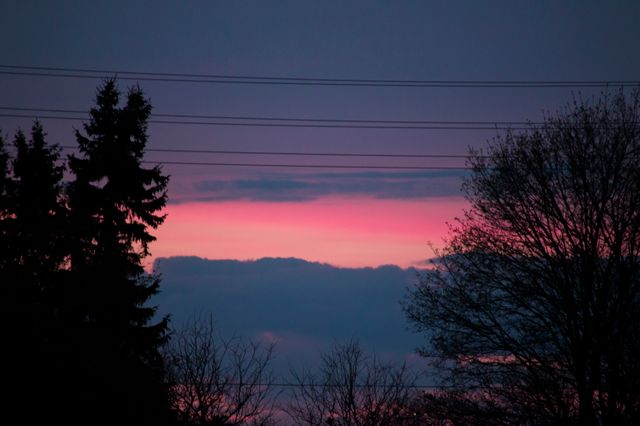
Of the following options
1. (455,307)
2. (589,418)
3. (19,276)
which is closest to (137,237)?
(19,276)

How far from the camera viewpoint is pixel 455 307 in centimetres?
2086

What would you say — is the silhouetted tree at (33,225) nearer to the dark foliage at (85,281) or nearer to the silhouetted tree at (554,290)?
the dark foliage at (85,281)

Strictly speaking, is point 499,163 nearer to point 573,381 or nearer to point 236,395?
point 573,381

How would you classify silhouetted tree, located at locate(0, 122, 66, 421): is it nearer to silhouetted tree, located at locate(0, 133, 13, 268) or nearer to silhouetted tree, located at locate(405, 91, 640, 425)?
silhouetted tree, located at locate(0, 133, 13, 268)

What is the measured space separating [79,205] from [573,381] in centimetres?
1852

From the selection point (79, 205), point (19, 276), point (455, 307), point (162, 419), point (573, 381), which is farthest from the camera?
point (79, 205)

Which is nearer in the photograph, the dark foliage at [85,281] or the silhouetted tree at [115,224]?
the dark foliage at [85,281]

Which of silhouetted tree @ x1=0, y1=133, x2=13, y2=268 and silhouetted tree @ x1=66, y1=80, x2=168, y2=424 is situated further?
silhouetted tree @ x1=0, y1=133, x2=13, y2=268

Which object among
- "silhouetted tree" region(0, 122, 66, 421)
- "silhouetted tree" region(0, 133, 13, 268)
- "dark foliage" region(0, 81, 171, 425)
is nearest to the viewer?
"dark foliage" region(0, 81, 171, 425)

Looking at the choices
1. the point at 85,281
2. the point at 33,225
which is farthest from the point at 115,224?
the point at 33,225

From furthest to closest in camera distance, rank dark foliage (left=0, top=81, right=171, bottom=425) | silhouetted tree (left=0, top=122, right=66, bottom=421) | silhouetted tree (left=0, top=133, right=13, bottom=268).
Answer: silhouetted tree (left=0, top=133, right=13, bottom=268) → silhouetted tree (left=0, top=122, right=66, bottom=421) → dark foliage (left=0, top=81, right=171, bottom=425)

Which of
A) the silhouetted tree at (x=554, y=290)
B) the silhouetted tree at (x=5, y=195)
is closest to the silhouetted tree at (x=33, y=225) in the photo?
the silhouetted tree at (x=5, y=195)

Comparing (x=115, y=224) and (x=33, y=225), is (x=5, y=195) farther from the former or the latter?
(x=115, y=224)

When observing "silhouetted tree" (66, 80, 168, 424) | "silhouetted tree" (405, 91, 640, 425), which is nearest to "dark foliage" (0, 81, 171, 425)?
"silhouetted tree" (66, 80, 168, 424)
